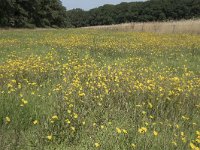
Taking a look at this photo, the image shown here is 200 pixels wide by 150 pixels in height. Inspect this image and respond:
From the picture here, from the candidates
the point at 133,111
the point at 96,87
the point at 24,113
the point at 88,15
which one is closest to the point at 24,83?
the point at 96,87

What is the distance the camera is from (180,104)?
616 centimetres

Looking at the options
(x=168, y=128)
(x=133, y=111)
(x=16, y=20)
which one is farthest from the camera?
(x=16, y=20)

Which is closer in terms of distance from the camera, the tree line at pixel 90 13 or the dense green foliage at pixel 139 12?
the tree line at pixel 90 13

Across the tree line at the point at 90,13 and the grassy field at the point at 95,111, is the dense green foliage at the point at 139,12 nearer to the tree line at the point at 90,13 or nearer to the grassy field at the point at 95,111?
the tree line at the point at 90,13

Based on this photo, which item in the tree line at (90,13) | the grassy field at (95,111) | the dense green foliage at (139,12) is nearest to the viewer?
the grassy field at (95,111)

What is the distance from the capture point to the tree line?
50925mm

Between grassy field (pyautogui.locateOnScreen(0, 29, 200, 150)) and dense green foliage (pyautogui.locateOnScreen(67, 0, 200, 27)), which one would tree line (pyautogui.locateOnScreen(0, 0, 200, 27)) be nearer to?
dense green foliage (pyautogui.locateOnScreen(67, 0, 200, 27))

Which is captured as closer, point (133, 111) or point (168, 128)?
point (168, 128)

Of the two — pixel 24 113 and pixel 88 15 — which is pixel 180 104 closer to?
pixel 24 113

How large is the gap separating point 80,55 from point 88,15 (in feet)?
346

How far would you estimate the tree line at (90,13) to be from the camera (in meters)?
50.9

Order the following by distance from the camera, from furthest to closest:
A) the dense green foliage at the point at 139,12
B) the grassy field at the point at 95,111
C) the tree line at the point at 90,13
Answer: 1. the dense green foliage at the point at 139,12
2. the tree line at the point at 90,13
3. the grassy field at the point at 95,111

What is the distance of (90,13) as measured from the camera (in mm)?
115750

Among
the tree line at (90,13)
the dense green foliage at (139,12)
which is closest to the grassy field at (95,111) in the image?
the tree line at (90,13)
